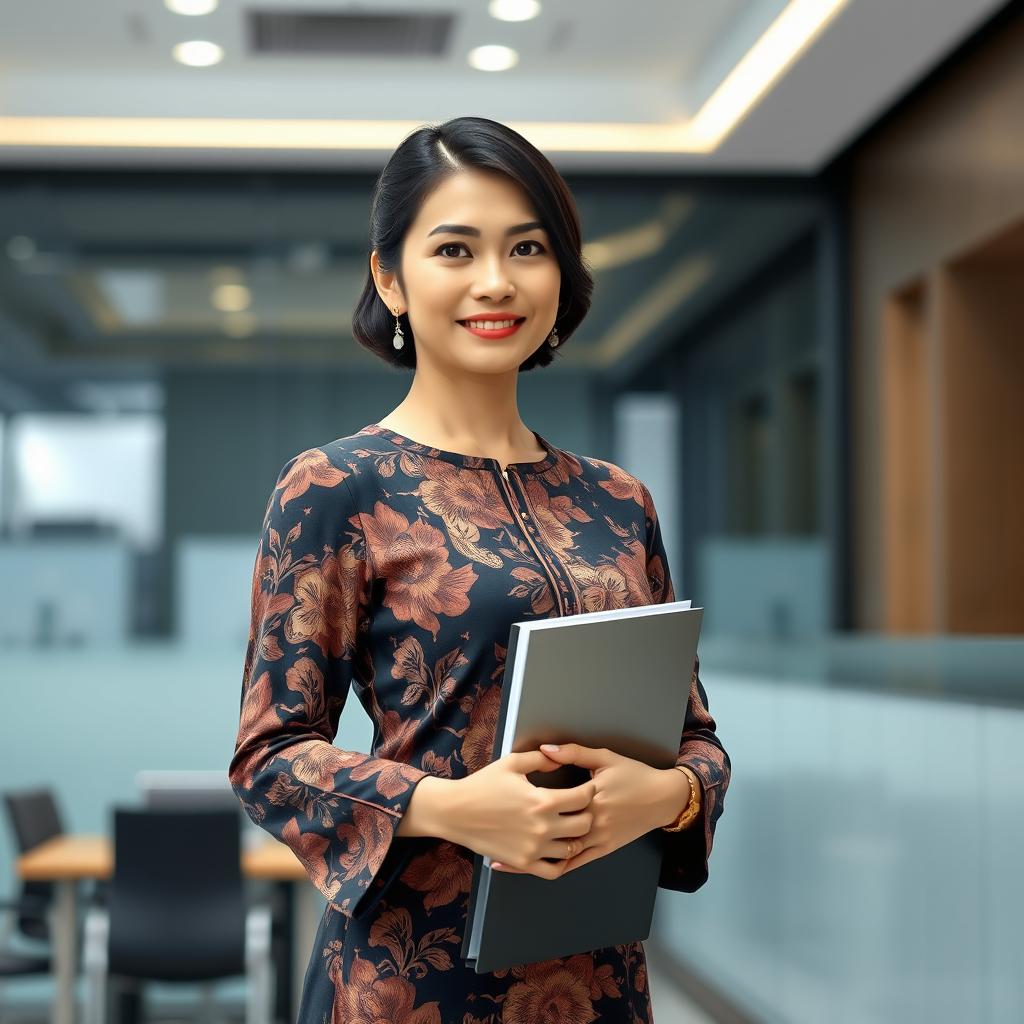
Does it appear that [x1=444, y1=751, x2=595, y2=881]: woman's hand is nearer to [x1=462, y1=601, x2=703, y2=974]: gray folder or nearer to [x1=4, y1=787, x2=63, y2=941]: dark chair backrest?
[x1=462, y1=601, x2=703, y2=974]: gray folder

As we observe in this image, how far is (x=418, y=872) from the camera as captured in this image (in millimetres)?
1139

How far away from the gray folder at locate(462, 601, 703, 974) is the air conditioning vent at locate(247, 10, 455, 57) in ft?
14.0

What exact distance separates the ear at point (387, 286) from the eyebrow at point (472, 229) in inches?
3.5

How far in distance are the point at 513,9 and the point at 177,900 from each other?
118 inches

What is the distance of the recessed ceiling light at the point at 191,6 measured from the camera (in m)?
4.88

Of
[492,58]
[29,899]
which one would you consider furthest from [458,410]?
[492,58]

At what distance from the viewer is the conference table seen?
14.6ft

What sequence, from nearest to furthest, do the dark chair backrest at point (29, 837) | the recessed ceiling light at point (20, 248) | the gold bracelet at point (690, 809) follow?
the gold bracelet at point (690, 809) < the dark chair backrest at point (29, 837) < the recessed ceiling light at point (20, 248)

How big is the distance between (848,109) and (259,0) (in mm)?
2044

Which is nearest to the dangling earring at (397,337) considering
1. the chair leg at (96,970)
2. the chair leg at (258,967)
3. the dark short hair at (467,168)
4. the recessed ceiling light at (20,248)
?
the dark short hair at (467,168)

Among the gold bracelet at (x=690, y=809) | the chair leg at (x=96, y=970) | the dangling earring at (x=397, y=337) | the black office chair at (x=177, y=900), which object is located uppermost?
the dangling earring at (x=397, y=337)

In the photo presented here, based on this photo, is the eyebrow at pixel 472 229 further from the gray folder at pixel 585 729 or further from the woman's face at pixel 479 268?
the gray folder at pixel 585 729

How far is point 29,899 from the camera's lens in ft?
15.4

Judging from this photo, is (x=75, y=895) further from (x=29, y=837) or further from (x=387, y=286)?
(x=387, y=286)
